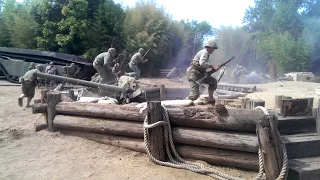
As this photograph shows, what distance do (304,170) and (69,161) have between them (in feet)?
9.90

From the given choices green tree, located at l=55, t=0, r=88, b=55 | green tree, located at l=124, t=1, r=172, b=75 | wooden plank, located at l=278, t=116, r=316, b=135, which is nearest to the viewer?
wooden plank, located at l=278, t=116, r=316, b=135

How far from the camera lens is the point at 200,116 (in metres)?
3.80

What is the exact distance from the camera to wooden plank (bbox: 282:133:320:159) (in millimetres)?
3322

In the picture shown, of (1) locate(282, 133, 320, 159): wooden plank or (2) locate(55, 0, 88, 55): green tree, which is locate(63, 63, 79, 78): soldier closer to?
(2) locate(55, 0, 88, 55): green tree

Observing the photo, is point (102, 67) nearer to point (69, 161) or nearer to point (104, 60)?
point (104, 60)

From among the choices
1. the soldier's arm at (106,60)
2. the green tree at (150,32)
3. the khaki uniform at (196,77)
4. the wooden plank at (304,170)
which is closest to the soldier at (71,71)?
the soldier's arm at (106,60)

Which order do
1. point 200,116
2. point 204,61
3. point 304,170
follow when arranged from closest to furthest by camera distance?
point 304,170
point 200,116
point 204,61

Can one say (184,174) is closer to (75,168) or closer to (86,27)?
(75,168)

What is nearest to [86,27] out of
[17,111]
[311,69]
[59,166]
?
[17,111]

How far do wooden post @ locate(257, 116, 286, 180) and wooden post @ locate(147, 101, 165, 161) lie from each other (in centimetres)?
135

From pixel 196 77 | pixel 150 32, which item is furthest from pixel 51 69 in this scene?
pixel 150 32

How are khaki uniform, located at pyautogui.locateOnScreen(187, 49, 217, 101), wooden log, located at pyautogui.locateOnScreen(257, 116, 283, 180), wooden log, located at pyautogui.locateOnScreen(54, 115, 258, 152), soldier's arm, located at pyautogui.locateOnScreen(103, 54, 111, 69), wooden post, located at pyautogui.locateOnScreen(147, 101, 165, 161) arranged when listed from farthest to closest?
soldier's arm, located at pyautogui.locateOnScreen(103, 54, 111, 69)
khaki uniform, located at pyautogui.locateOnScreen(187, 49, 217, 101)
wooden post, located at pyautogui.locateOnScreen(147, 101, 165, 161)
wooden log, located at pyautogui.locateOnScreen(54, 115, 258, 152)
wooden log, located at pyautogui.locateOnScreen(257, 116, 283, 180)

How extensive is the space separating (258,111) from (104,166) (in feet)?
7.10

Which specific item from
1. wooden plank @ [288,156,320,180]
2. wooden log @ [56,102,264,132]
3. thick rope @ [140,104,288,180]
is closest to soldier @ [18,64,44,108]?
wooden log @ [56,102,264,132]
